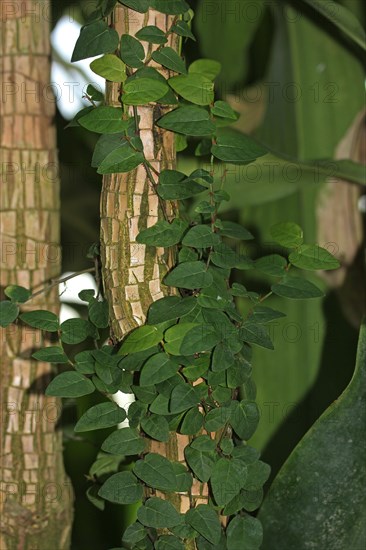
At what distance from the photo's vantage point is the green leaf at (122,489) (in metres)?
0.50

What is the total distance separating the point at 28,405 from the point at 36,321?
148 millimetres

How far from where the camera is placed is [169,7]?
1.68 feet

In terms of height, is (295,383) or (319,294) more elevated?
(319,294)

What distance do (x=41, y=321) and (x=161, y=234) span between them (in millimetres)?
103

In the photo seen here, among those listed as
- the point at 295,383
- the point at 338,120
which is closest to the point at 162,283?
the point at 295,383

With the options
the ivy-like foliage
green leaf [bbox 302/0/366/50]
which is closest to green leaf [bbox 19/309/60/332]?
the ivy-like foliage

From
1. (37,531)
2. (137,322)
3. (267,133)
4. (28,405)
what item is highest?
(267,133)

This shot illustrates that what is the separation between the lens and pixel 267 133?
104 cm

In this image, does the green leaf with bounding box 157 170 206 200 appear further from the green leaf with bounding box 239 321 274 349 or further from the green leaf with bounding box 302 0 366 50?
the green leaf with bounding box 302 0 366 50

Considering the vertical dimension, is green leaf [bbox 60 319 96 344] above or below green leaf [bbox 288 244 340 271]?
below

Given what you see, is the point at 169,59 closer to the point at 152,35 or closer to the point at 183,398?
the point at 152,35

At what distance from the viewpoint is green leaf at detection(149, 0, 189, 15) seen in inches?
20.1

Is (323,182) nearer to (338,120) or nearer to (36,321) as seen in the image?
(338,120)

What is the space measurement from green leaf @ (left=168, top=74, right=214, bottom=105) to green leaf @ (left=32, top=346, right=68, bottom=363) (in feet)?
0.60
